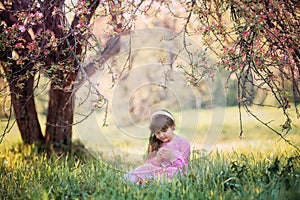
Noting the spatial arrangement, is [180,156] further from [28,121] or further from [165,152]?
[28,121]

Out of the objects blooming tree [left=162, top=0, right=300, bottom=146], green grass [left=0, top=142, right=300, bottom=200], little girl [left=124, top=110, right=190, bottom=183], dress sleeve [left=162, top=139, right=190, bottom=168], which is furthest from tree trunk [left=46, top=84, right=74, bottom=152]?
blooming tree [left=162, top=0, right=300, bottom=146]

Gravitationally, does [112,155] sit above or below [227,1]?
below

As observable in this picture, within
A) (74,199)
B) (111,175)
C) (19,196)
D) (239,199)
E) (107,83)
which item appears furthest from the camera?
(107,83)

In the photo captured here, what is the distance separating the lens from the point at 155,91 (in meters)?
8.35

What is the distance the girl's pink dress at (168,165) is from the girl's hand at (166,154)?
24 mm

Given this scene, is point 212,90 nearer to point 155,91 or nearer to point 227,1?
point 155,91

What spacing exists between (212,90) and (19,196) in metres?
3.77

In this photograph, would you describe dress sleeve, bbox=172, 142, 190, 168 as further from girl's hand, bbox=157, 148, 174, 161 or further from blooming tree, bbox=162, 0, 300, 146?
blooming tree, bbox=162, 0, 300, 146

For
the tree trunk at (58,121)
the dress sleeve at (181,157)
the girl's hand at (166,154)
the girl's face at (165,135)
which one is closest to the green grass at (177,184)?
the dress sleeve at (181,157)

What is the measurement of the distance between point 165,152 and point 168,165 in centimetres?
11

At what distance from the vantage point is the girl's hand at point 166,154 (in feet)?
12.7

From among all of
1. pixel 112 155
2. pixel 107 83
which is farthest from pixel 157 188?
pixel 107 83

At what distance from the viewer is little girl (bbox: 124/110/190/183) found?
149 inches

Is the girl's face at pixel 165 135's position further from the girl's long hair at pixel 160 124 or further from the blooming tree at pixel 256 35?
the blooming tree at pixel 256 35
